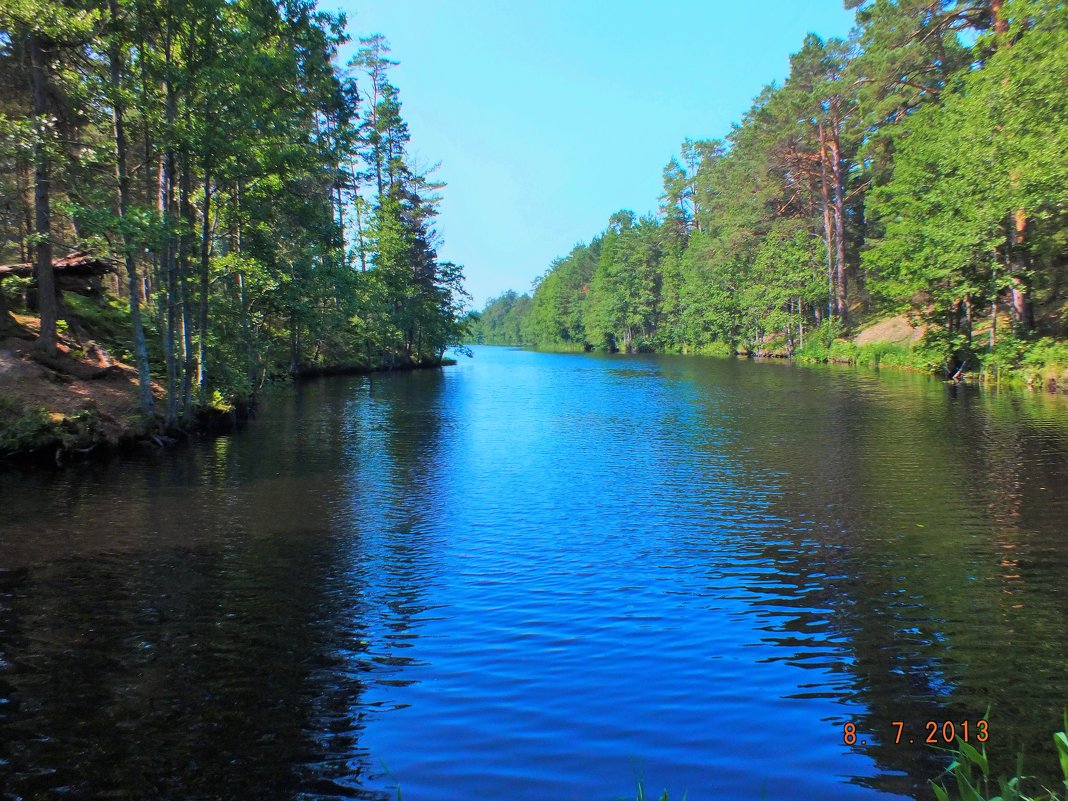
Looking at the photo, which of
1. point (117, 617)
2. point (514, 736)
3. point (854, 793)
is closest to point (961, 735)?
point (854, 793)

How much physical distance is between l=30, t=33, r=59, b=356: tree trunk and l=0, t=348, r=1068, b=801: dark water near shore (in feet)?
20.1

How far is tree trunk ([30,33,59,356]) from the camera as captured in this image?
18.0 meters

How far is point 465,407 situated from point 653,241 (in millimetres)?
76165

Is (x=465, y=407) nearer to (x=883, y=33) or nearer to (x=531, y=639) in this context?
(x=531, y=639)

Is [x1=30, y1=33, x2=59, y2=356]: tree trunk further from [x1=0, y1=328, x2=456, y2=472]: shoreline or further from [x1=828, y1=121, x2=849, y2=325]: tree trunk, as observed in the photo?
[x1=828, y1=121, x2=849, y2=325]: tree trunk

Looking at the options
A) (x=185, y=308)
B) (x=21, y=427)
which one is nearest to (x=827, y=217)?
(x=185, y=308)

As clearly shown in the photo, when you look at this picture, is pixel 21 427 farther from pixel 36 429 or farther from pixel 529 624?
pixel 529 624

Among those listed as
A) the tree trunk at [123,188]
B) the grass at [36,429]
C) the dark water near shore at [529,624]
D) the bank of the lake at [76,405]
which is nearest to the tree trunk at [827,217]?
the dark water near shore at [529,624]

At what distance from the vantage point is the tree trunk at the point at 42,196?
18.0 metres

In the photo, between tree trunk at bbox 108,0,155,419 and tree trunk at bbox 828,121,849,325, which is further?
tree trunk at bbox 828,121,849,325
